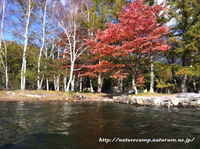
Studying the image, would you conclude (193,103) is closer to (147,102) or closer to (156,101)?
(156,101)

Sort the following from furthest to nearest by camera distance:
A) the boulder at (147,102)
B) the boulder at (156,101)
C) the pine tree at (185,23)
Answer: the pine tree at (185,23) → the boulder at (147,102) → the boulder at (156,101)

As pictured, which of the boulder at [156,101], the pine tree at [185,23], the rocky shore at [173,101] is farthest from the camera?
the pine tree at [185,23]

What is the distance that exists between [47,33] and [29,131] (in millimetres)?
18098

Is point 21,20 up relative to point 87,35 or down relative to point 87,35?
up

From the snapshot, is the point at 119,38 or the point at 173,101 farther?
the point at 119,38

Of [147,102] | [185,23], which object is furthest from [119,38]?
[185,23]

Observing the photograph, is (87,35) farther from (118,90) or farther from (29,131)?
(29,131)

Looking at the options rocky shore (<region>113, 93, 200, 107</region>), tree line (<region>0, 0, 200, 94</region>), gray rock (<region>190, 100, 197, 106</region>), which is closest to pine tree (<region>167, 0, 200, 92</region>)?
tree line (<region>0, 0, 200, 94</region>)

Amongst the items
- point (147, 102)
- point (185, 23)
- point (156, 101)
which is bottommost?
point (147, 102)

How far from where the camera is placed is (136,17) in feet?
35.6

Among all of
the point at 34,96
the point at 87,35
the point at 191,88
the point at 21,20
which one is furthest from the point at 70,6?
the point at 191,88

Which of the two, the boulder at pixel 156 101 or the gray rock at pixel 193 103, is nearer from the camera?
the gray rock at pixel 193 103

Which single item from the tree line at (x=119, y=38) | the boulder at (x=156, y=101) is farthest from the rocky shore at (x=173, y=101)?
the tree line at (x=119, y=38)

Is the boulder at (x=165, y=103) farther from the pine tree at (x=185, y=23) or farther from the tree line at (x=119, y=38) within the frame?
the pine tree at (x=185, y=23)
